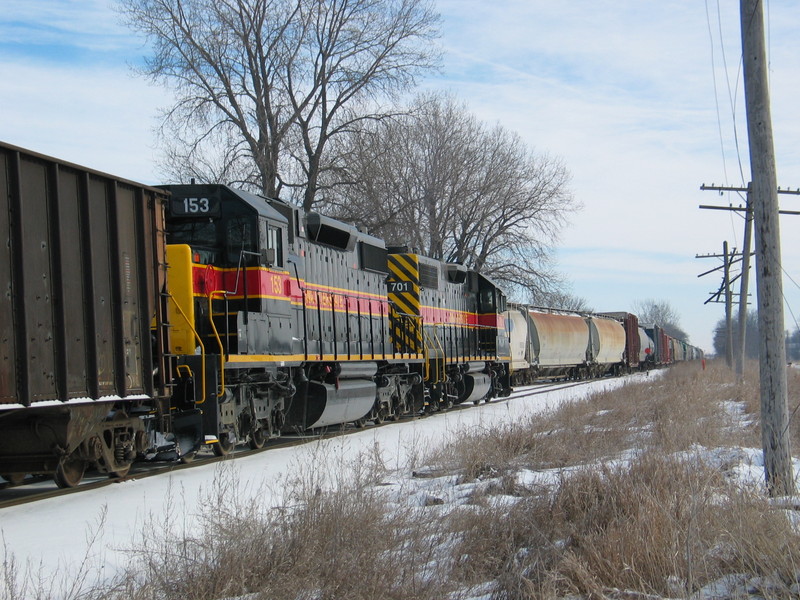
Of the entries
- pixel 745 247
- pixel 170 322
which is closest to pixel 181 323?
pixel 170 322

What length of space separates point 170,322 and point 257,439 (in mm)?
2940

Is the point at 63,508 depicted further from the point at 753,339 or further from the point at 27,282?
the point at 753,339

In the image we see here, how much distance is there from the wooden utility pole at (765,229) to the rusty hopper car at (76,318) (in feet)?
19.5

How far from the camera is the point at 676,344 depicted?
240 ft

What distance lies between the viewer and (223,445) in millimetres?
10898

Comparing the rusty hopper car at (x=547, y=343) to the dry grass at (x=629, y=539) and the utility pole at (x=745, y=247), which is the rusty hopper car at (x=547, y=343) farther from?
the dry grass at (x=629, y=539)

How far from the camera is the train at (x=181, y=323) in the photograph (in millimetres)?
7305

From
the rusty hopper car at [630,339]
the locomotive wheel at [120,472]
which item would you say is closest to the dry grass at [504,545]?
the locomotive wheel at [120,472]

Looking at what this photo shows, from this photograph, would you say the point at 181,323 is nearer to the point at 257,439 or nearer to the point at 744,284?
the point at 257,439

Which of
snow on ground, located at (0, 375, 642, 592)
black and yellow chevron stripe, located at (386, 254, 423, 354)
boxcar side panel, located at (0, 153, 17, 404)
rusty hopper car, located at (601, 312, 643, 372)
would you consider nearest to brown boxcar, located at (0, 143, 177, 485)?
boxcar side panel, located at (0, 153, 17, 404)

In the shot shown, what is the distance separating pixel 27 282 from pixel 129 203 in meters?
1.82

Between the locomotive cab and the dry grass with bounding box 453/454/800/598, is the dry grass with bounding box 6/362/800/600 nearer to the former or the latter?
the dry grass with bounding box 453/454/800/598

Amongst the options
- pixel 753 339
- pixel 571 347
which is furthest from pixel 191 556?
pixel 753 339

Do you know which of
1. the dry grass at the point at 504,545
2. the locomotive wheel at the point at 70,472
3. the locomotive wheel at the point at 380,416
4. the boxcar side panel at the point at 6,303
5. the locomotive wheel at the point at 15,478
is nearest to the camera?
the dry grass at the point at 504,545
